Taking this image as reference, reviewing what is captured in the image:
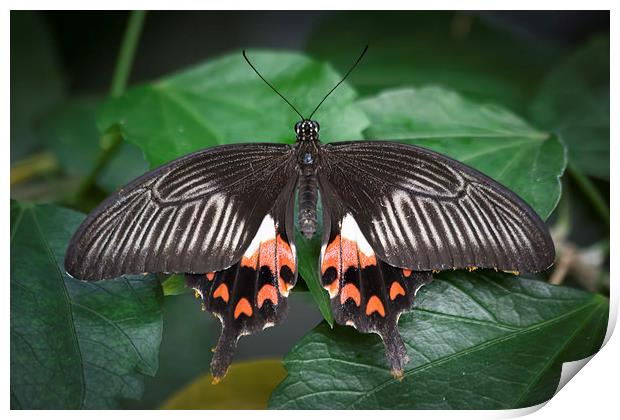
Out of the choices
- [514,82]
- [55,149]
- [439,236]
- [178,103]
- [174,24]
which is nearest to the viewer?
[439,236]

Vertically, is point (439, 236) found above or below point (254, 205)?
below

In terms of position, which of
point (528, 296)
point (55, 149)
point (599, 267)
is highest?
point (55, 149)

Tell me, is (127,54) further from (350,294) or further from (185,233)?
(350,294)

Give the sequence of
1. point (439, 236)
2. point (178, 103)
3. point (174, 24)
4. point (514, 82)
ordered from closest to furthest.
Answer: point (439, 236) < point (178, 103) < point (514, 82) < point (174, 24)

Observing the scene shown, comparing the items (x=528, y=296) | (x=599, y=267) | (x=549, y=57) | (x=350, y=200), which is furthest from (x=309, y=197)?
(x=549, y=57)

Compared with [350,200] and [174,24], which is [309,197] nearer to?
[350,200]

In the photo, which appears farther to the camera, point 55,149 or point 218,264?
point 55,149
